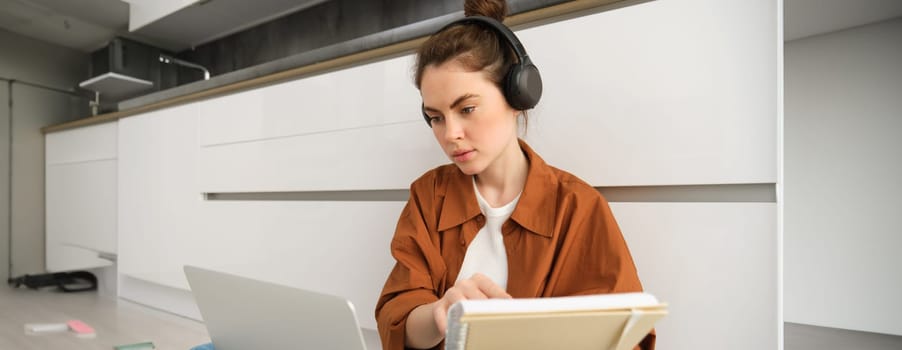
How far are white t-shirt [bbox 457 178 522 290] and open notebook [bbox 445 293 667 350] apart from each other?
333mm

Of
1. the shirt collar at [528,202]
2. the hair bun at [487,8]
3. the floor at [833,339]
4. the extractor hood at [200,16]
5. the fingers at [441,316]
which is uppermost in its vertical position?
the extractor hood at [200,16]

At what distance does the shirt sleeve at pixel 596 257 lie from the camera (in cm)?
67

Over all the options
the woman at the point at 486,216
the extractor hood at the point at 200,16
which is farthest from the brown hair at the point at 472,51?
the extractor hood at the point at 200,16

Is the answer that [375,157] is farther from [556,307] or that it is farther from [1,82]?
[1,82]

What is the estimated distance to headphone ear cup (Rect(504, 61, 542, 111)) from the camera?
0.70 meters

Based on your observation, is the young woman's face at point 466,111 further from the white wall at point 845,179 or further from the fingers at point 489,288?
the white wall at point 845,179

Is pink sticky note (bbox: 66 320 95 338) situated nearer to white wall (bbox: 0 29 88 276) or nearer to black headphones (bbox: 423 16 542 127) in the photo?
white wall (bbox: 0 29 88 276)

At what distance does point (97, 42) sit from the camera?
2904mm

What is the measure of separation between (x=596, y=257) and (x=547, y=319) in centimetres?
34

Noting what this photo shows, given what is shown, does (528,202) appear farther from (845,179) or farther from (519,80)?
(845,179)

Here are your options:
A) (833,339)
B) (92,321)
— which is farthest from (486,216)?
(833,339)

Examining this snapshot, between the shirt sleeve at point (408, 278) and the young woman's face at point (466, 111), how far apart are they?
6.0 inches

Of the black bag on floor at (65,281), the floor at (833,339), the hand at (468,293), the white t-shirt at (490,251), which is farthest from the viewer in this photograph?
the black bag on floor at (65,281)

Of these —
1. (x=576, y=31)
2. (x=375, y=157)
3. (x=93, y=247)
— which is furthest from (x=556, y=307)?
(x=93, y=247)
